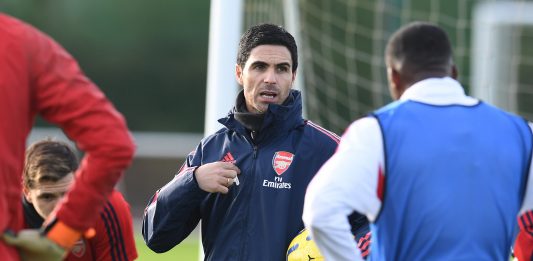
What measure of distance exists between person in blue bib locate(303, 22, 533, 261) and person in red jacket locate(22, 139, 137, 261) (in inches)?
46.0

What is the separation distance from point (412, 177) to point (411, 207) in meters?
0.10

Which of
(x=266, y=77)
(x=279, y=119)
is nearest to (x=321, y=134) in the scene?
(x=279, y=119)

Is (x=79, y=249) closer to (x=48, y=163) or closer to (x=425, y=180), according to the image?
(x=48, y=163)

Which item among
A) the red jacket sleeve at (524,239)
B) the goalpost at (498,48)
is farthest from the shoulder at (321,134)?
the goalpost at (498,48)

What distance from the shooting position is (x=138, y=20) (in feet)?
87.8

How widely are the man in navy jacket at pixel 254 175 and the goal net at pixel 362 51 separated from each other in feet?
14.9

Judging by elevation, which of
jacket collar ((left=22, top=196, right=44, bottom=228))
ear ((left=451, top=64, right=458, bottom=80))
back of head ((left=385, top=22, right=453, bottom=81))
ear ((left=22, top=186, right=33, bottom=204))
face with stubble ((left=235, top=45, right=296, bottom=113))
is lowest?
jacket collar ((left=22, top=196, right=44, bottom=228))

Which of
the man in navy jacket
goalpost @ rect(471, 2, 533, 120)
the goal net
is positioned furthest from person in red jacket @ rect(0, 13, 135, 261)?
goalpost @ rect(471, 2, 533, 120)

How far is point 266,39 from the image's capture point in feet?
17.3

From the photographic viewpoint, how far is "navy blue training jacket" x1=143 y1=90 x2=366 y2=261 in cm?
489

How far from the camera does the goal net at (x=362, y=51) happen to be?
12.5 metres

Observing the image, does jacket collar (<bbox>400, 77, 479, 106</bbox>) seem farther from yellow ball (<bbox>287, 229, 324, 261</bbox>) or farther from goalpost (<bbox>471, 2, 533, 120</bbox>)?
goalpost (<bbox>471, 2, 533, 120</bbox>)

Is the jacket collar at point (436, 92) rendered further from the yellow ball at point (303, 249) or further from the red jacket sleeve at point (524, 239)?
the yellow ball at point (303, 249)

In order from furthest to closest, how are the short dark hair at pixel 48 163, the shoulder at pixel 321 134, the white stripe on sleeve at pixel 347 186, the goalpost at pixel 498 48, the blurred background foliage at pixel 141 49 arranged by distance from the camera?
1. the blurred background foliage at pixel 141 49
2. the goalpost at pixel 498 48
3. the shoulder at pixel 321 134
4. the short dark hair at pixel 48 163
5. the white stripe on sleeve at pixel 347 186
